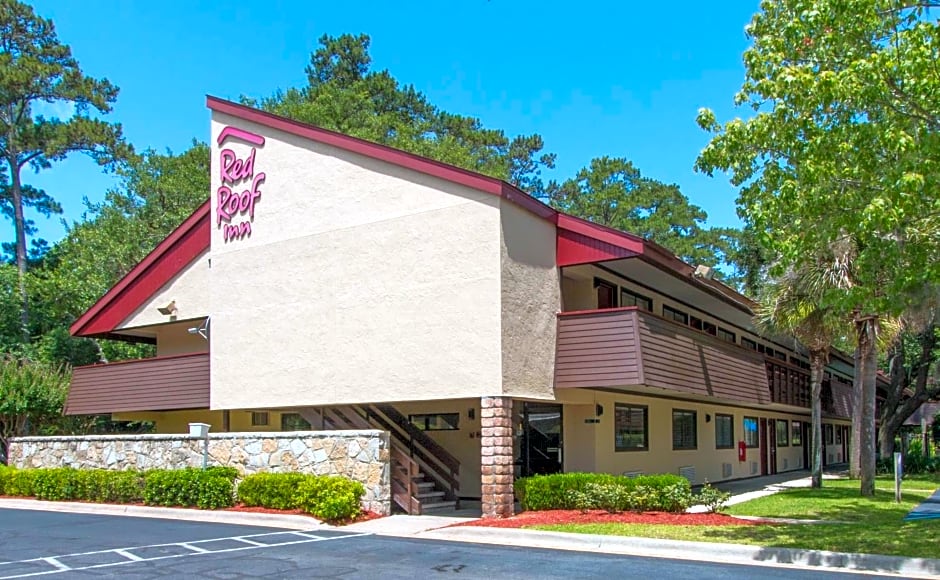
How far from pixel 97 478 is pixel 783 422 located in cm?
2790

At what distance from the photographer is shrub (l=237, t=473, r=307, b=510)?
17391 mm

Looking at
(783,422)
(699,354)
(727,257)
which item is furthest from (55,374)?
(727,257)

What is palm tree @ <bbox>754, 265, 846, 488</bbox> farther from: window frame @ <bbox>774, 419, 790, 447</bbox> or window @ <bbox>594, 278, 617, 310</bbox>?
window frame @ <bbox>774, 419, 790, 447</bbox>

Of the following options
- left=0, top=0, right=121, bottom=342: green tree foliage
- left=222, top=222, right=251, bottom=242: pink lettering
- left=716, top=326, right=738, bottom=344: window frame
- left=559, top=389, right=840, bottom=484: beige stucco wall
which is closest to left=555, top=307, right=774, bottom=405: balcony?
left=559, top=389, right=840, bottom=484: beige stucco wall

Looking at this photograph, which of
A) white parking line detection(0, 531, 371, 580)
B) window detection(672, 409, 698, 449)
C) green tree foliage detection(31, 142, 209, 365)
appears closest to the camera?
white parking line detection(0, 531, 371, 580)

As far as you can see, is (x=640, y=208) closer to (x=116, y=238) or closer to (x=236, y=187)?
(x=116, y=238)

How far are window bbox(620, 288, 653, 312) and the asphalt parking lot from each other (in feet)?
33.3

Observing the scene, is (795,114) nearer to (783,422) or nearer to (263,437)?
(263,437)

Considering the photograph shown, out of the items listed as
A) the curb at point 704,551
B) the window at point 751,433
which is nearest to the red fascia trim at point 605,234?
the curb at point 704,551

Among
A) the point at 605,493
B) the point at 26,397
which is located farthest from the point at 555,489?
the point at 26,397

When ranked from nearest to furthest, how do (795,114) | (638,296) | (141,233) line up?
1. (795,114)
2. (638,296)
3. (141,233)

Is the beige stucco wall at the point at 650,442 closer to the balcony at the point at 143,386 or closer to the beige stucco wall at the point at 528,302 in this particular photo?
the beige stucco wall at the point at 528,302

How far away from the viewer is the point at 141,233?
3466 cm

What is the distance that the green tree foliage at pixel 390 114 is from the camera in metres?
41.6
